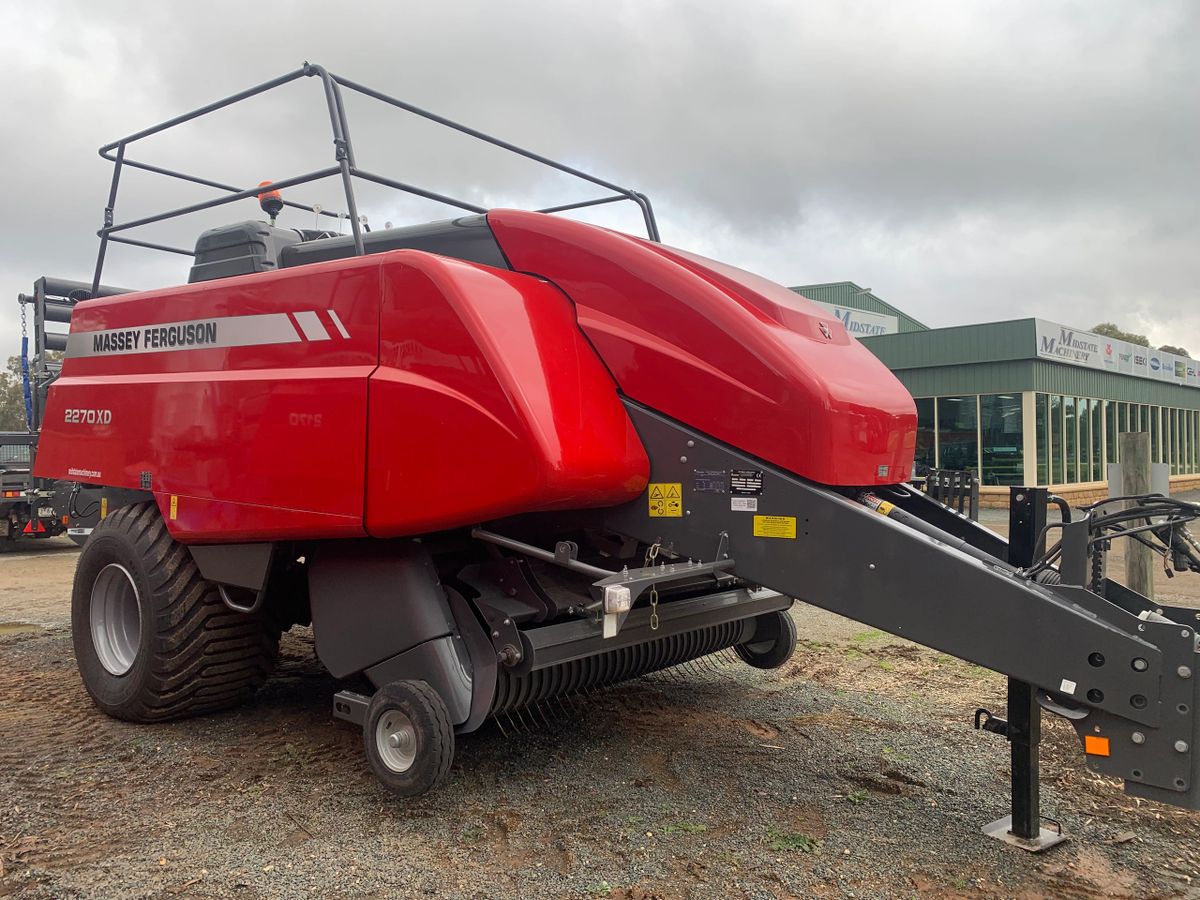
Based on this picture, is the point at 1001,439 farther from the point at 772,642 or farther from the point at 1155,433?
the point at 772,642

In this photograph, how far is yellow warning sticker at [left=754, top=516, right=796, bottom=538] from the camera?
3.42 metres

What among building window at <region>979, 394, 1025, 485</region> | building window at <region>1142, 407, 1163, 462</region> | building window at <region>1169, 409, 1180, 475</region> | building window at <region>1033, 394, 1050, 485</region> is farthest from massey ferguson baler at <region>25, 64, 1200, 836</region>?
building window at <region>1169, 409, 1180, 475</region>

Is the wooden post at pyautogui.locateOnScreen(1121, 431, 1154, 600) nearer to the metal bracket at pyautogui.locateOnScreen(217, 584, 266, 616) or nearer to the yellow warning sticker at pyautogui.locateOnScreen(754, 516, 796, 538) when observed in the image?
the yellow warning sticker at pyautogui.locateOnScreen(754, 516, 796, 538)

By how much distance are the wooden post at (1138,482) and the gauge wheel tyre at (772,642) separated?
8.17ft

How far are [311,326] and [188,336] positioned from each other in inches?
34.4

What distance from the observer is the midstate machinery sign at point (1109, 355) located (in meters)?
18.9

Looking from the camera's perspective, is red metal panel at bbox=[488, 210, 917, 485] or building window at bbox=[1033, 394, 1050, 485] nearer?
red metal panel at bbox=[488, 210, 917, 485]

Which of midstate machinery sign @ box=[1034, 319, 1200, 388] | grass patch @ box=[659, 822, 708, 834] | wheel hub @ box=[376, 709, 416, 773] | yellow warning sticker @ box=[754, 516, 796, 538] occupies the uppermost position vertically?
midstate machinery sign @ box=[1034, 319, 1200, 388]

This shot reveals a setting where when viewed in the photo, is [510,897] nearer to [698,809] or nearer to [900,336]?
[698,809]

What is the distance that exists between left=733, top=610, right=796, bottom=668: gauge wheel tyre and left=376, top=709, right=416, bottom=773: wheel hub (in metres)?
2.24

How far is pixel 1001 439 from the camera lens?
62.0 ft

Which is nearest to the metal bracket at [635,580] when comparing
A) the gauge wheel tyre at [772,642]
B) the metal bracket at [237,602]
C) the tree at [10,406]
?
the metal bracket at [237,602]

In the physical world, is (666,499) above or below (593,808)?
above

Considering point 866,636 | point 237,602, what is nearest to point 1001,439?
point 866,636
